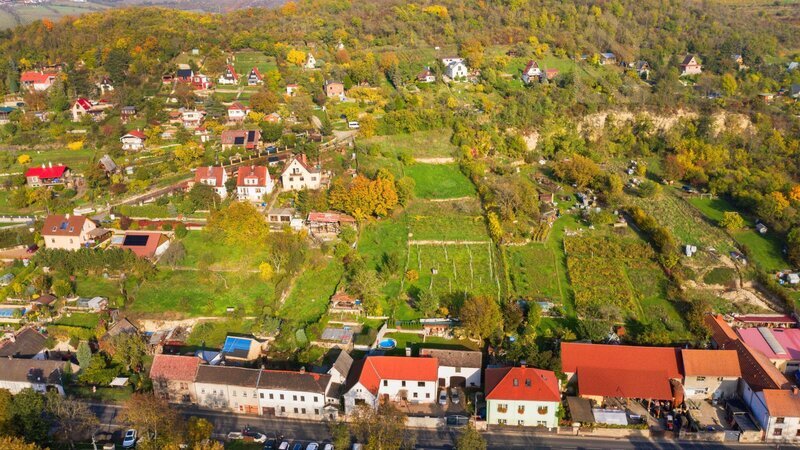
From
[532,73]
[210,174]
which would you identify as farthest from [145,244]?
[532,73]

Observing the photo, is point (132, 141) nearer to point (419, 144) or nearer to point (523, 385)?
point (419, 144)

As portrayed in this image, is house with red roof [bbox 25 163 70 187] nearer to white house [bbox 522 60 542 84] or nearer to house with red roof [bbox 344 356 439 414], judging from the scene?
house with red roof [bbox 344 356 439 414]

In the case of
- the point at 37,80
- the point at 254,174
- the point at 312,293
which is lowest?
the point at 312,293

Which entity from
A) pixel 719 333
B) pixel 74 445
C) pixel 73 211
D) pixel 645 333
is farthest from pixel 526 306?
pixel 73 211

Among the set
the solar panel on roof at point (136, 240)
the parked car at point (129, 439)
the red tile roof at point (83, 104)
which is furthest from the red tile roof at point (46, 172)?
the parked car at point (129, 439)

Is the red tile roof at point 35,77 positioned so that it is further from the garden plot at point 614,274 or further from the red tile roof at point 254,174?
the garden plot at point 614,274
